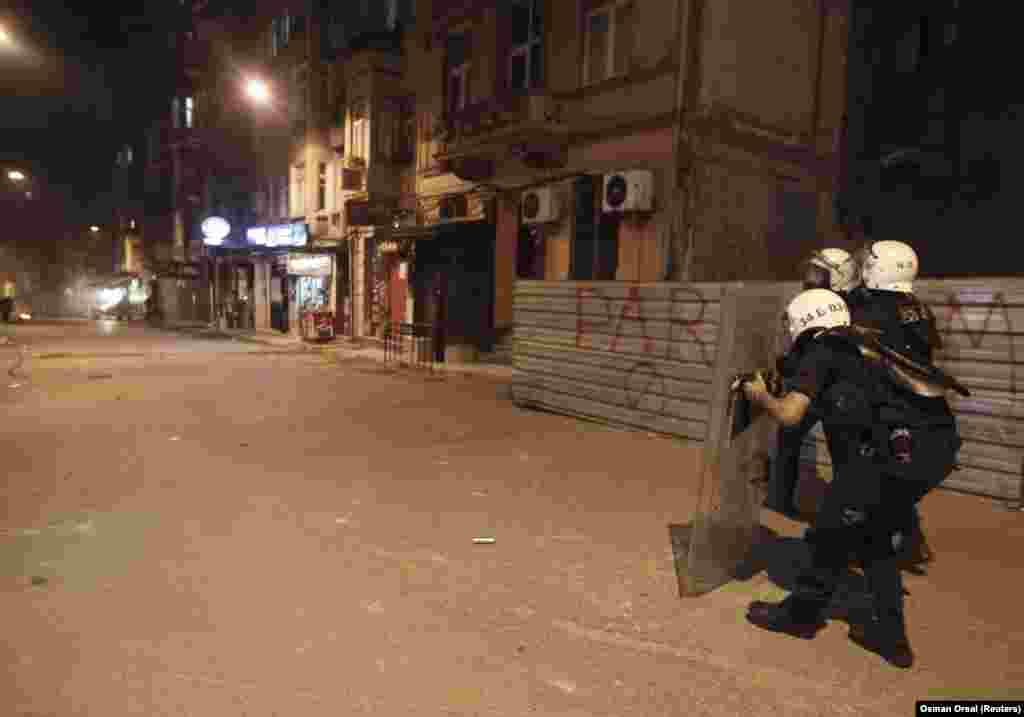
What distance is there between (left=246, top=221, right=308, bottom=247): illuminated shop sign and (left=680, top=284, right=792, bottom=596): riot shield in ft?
77.0

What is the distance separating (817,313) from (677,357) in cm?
458

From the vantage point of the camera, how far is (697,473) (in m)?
6.34

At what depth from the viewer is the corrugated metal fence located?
5492mm

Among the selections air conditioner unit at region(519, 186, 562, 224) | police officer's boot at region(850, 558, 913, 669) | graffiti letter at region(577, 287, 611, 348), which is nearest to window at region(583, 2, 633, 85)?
air conditioner unit at region(519, 186, 562, 224)

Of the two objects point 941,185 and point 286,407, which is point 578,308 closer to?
point 286,407

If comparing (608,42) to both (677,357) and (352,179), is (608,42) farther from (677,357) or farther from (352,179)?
(352,179)

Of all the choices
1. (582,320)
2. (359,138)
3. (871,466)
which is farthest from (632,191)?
(359,138)

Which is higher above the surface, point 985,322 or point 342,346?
point 985,322

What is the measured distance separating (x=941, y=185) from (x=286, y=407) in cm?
1395

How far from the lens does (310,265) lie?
25.6 meters

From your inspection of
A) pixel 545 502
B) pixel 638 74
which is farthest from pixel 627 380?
pixel 638 74

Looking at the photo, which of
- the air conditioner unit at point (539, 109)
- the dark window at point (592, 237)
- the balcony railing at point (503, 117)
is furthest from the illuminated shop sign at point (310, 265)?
the dark window at point (592, 237)

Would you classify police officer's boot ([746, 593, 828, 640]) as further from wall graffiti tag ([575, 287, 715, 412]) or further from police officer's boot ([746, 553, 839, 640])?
wall graffiti tag ([575, 287, 715, 412])

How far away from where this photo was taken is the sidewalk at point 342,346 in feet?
46.6
